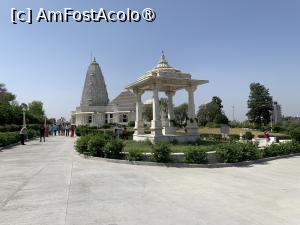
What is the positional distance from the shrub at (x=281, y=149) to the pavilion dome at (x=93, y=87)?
245ft

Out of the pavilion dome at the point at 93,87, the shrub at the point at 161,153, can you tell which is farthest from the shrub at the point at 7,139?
the pavilion dome at the point at 93,87

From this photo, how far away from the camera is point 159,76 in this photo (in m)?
20.5

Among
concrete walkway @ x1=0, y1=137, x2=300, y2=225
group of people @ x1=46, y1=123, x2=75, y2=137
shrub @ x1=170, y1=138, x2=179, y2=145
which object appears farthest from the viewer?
group of people @ x1=46, y1=123, x2=75, y2=137

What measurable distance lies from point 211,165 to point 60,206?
327 inches

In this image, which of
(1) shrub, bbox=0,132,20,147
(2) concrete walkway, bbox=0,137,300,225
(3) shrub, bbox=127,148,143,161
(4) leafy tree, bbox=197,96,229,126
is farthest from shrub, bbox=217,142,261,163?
(4) leafy tree, bbox=197,96,229,126

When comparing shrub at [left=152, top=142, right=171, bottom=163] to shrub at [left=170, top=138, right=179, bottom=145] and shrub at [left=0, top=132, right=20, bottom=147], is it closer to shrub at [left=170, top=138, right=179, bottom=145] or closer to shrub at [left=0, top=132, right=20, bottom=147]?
shrub at [left=170, top=138, right=179, bottom=145]

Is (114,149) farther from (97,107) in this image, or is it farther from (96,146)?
(97,107)

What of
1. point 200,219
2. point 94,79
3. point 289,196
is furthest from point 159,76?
point 94,79

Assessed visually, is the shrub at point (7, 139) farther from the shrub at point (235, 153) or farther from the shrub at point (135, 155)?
the shrub at point (235, 153)

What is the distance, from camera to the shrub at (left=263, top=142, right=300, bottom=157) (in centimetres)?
1771

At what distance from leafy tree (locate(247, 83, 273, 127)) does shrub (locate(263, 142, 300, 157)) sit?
2074 inches

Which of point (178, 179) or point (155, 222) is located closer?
point (155, 222)

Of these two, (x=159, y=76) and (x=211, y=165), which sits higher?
(x=159, y=76)

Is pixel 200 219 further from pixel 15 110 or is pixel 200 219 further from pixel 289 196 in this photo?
pixel 15 110
